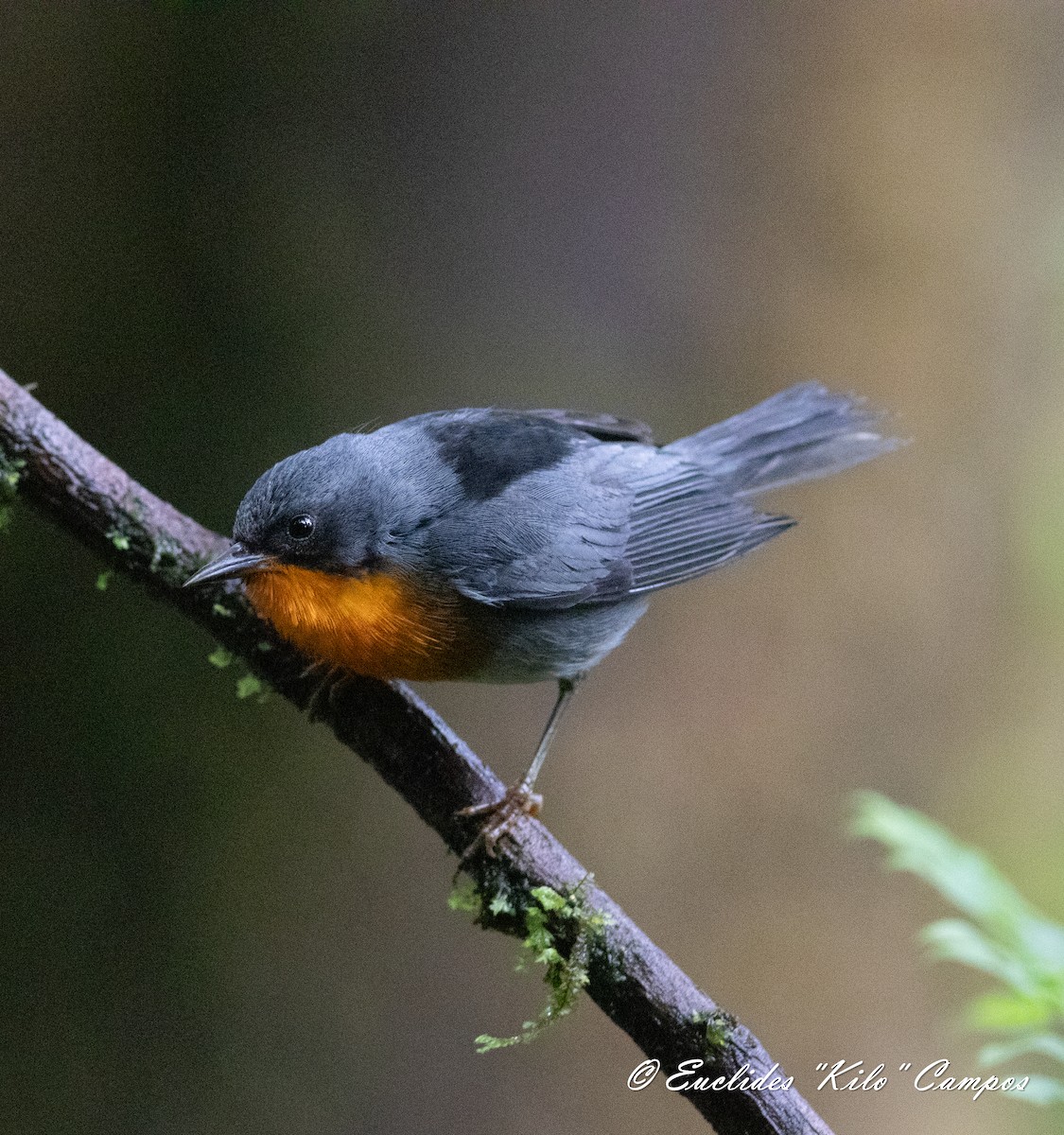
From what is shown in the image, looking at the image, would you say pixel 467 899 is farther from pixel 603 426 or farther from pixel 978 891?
pixel 603 426

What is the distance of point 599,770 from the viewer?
467cm

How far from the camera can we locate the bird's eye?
267 centimetres

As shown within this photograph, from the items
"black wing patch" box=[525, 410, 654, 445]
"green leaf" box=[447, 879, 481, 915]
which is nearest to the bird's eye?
"green leaf" box=[447, 879, 481, 915]

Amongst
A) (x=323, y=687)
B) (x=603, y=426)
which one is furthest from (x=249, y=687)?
(x=603, y=426)

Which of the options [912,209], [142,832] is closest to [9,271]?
[142,832]

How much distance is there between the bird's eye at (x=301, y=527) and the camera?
2674mm

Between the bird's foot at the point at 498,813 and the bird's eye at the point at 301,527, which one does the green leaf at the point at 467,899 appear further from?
the bird's eye at the point at 301,527

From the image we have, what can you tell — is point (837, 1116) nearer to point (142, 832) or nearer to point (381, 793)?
point (381, 793)

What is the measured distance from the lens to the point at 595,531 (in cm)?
340

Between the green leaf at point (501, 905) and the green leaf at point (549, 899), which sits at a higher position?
the green leaf at point (501, 905)

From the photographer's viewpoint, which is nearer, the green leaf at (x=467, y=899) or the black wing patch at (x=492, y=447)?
the green leaf at (x=467, y=899)

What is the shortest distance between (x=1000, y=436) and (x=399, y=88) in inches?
131

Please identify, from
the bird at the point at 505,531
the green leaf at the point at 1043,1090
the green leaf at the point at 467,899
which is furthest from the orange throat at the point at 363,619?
the green leaf at the point at 1043,1090

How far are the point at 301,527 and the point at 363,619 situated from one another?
29 cm
